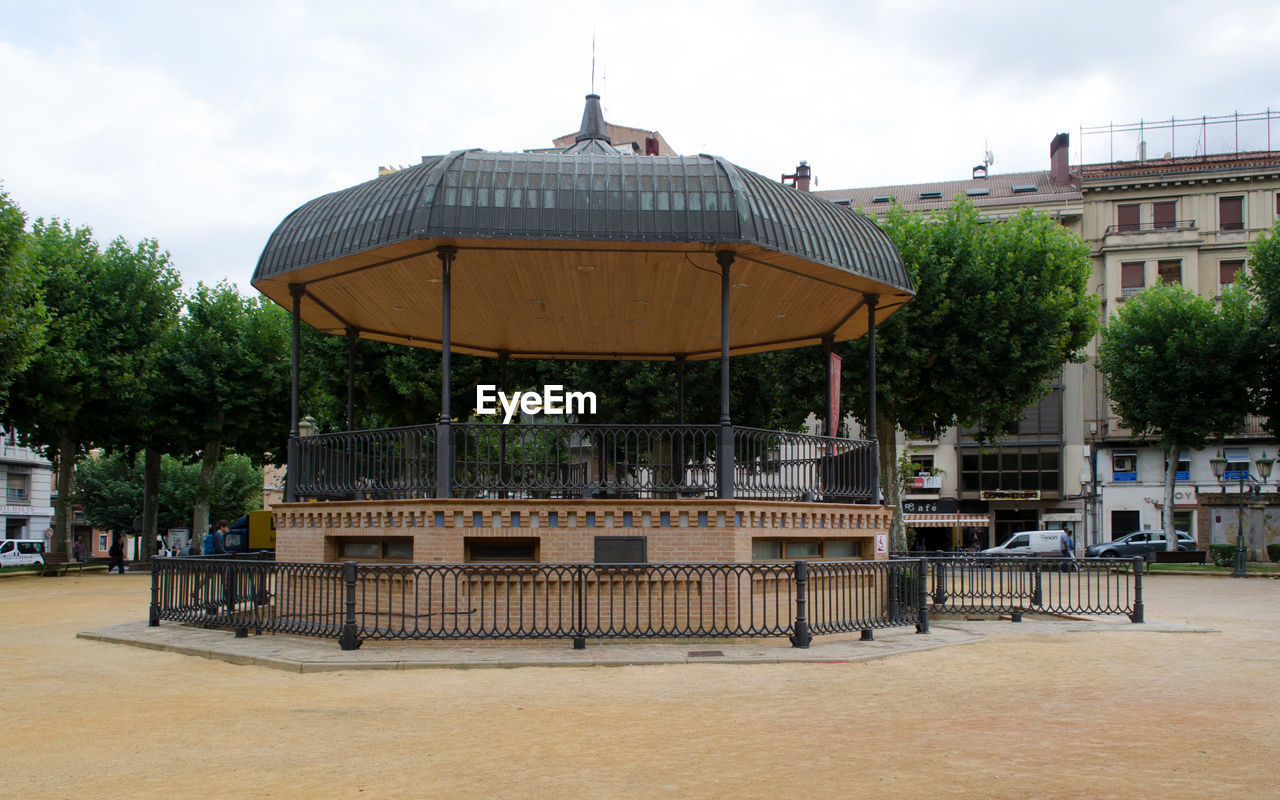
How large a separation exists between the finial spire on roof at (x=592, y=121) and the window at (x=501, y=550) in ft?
22.7

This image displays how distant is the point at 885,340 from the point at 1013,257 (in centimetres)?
452

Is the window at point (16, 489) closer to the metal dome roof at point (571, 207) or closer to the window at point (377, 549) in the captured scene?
the window at point (377, 549)

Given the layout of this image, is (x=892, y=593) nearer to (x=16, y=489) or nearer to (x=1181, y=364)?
(x=1181, y=364)

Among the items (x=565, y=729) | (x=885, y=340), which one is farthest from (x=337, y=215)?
(x=885, y=340)

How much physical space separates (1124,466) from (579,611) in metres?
49.5

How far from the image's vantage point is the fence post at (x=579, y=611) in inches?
494

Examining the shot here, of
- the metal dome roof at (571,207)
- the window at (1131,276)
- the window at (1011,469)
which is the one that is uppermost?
the window at (1131,276)

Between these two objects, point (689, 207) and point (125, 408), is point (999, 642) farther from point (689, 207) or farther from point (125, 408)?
point (125, 408)

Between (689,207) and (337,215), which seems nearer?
(689,207)

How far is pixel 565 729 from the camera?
26.0 ft

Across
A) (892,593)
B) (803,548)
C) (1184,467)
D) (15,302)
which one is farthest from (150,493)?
(1184,467)

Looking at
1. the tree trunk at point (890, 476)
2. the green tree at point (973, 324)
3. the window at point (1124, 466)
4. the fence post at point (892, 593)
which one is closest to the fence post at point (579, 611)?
the fence post at point (892, 593)

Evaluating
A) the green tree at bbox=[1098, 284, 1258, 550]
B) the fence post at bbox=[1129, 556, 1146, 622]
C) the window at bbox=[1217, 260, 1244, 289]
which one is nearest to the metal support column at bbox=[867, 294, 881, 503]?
the fence post at bbox=[1129, 556, 1146, 622]

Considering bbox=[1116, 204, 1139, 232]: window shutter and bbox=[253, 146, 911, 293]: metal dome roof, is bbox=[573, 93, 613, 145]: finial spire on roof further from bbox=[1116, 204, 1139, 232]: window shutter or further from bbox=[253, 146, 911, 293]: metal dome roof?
bbox=[1116, 204, 1139, 232]: window shutter
